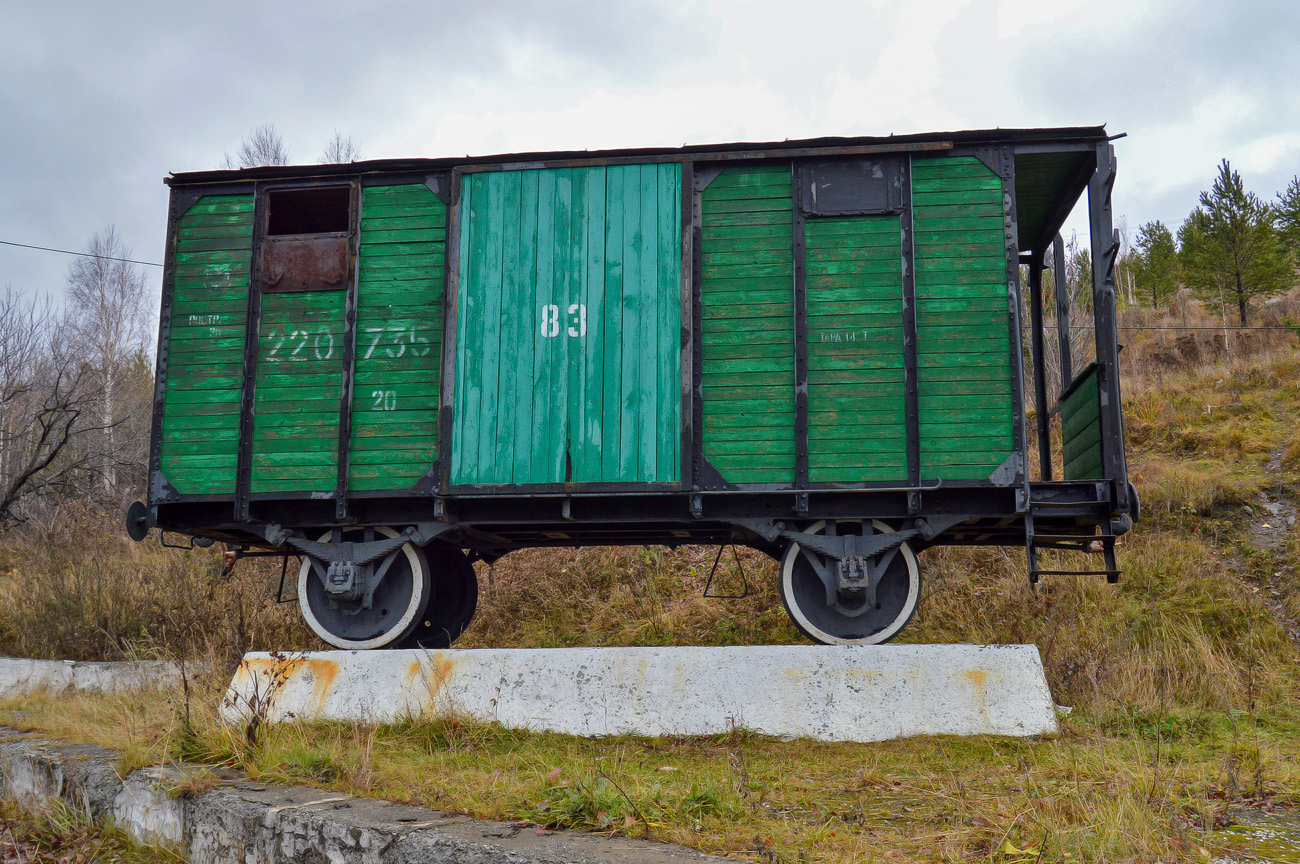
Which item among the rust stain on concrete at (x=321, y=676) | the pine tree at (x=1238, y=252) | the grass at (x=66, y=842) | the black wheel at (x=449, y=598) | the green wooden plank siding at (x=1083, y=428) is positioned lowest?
the grass at (x=66, y=842)

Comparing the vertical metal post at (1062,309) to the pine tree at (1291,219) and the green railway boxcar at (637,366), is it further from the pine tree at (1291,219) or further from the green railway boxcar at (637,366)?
the pine tree at (1291,219)

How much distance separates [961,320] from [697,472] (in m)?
2.39

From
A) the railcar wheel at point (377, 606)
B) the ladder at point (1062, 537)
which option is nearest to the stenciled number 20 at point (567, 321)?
the railcar wheel at point (377, 606)

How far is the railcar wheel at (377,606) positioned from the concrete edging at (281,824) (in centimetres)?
202

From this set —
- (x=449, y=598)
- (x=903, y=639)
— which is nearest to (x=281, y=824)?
(x=449, y=598)

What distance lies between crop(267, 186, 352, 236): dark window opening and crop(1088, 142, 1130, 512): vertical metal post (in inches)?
243

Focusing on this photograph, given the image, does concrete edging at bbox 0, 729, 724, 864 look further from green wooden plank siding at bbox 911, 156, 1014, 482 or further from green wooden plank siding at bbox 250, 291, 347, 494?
green wooden plank siding at bbox 911, 156, 1014, 482

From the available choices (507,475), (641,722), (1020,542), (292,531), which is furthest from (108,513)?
(1020,542)

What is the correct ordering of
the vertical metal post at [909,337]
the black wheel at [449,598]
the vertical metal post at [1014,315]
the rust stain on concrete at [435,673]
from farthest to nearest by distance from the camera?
1. the black wheel at [449,598]
2. the vertical metal post at [909,337]
3. the vertical metal post at [1014,315]
4. the rust stain on concrete at [435,673]

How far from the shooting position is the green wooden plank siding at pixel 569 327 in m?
6.95

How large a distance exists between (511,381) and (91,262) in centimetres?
3192

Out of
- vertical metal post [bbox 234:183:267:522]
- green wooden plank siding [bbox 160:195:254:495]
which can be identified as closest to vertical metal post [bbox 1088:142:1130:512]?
vertical metal post [bbox 234:183:267:522]

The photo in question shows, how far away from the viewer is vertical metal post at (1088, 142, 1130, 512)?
261 inches

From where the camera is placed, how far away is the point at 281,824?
3.93 metres
